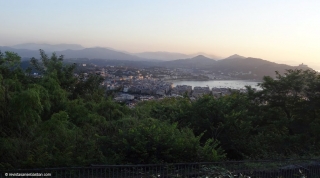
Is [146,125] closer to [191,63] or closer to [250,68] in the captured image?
[250,68]

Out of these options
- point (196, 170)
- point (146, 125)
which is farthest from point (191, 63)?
point (196, 170)

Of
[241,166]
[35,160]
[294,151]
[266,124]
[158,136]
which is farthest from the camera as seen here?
[266,124]

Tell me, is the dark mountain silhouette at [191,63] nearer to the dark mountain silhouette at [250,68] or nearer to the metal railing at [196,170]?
the dark mountain silhouette at [250,68]

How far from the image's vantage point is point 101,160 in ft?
23.8

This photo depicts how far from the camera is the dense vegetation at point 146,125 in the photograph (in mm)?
7527

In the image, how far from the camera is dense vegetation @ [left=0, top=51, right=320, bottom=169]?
7.53 m

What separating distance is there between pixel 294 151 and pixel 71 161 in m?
8.60

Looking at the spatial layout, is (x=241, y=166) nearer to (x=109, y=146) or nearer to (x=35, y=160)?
(x=109, y=146)

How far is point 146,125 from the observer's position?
8922 millimetres

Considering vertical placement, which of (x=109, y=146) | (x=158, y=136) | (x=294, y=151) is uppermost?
(x=158, y=136)

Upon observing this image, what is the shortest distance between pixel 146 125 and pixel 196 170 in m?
2.80

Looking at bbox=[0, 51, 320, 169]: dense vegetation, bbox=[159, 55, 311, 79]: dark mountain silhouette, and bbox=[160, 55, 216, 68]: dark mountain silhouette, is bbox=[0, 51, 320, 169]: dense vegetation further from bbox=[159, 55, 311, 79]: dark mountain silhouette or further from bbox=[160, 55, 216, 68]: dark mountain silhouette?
bbox=[160, 55, 216, 68]: dark mountain silhouette

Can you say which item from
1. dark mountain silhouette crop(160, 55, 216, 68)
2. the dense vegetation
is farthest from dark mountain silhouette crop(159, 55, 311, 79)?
dark mountain silhouette crop(160, 55, 216, 68)

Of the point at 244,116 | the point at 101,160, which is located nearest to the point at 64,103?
the point at 101,160
